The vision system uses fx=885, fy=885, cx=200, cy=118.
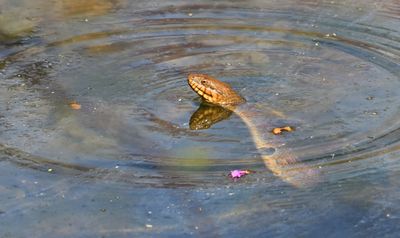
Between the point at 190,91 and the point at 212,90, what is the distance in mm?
380

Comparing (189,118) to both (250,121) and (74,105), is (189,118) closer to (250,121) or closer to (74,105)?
(250,121)

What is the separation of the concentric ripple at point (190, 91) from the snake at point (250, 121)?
7cm

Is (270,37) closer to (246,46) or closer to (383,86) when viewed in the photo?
(246,46)

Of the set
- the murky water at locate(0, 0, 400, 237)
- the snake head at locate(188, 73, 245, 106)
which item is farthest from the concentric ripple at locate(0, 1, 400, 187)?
the snake head at locate(188, 73, 245, 106)

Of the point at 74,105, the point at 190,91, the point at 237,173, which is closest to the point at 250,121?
the point at 190,91

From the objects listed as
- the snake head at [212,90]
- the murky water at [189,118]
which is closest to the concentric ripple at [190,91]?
the murky water at [189,118]

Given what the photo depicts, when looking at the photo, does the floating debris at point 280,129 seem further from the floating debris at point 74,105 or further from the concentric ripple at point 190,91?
the floating debris at point 74,105

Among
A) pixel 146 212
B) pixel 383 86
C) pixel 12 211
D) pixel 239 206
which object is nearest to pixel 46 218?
pixel 12 211

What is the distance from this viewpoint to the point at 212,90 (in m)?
8.55

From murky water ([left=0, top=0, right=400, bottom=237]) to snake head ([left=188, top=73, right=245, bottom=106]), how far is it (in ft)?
0.49

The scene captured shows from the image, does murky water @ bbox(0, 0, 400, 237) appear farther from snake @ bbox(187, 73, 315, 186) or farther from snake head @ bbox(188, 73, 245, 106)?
snake head @ bbox(188, 73, 245, 106)

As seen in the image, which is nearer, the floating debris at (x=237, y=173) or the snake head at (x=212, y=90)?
the floating debris at (x=237, y=173)

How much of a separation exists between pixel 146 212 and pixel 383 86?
11.1 feet

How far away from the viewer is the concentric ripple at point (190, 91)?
7.25m
